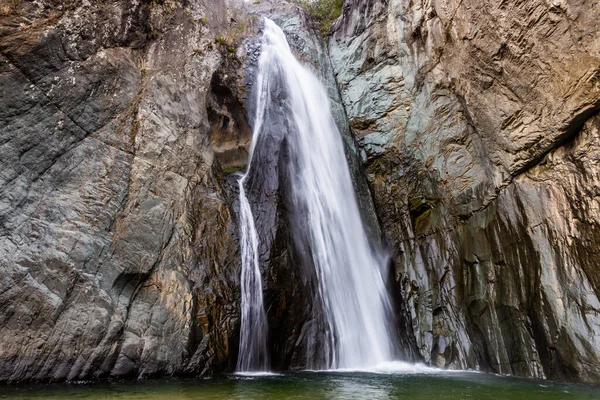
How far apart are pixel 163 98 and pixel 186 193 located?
2.53 m

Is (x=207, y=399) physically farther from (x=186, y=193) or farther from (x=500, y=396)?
(x=186, y=193)

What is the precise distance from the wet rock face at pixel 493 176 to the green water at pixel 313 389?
4.54ft

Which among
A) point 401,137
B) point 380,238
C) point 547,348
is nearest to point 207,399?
point 547,348

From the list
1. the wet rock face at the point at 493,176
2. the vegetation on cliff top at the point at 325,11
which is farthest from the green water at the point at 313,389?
the vegetation on cliff top at the point at 325,11

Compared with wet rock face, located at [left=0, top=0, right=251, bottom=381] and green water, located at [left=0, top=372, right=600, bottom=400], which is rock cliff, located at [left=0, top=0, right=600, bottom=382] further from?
green water, located at [left=0, top=372, right=600, bottom=400]

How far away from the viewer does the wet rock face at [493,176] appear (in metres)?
6.99

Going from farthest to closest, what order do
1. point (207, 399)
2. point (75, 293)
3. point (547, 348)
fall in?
1. point (547, 348)
2. point (75, 293)
3. point (207, 399)

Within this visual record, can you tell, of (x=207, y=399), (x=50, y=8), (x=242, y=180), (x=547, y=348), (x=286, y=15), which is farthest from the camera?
(x=286, y=15)

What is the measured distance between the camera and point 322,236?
10133 millimetres

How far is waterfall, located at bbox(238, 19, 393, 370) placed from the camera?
8.45m

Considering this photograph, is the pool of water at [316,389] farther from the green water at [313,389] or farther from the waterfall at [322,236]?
the waterfall at [322,236]

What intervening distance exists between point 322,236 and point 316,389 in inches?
193

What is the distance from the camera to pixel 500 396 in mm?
5262

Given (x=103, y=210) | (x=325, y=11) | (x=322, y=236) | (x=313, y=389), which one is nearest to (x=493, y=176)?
(x=322, y=236)
